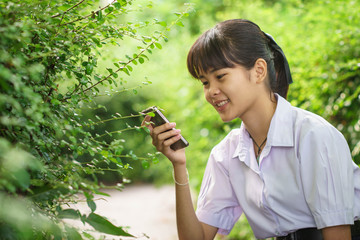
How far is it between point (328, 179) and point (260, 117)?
517 mm

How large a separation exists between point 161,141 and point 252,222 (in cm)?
64

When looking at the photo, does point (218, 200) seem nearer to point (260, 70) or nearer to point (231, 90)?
point (231, 90)

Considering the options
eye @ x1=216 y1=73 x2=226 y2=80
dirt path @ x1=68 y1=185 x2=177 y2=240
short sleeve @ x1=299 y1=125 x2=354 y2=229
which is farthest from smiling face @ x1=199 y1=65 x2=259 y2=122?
dirt path @ x1=68 y1=185 x2=177 y2=240

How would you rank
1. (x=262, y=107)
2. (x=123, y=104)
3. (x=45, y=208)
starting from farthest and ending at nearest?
(x=123, y=104) → (x=262, y=107) → (x=45, y=208)

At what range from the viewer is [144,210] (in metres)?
7.21

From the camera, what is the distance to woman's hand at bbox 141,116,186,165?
1949 millimetres

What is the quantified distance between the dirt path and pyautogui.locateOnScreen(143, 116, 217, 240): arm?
301 centimetres

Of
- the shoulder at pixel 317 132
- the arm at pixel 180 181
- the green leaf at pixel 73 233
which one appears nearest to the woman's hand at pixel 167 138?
the arm at pixel 180 181

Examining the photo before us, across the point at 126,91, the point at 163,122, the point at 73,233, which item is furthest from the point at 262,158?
the point at 126,91

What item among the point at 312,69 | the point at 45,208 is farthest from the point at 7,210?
the point at 312,69

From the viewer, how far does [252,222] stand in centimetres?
208

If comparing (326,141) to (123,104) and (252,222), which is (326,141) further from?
(123,104)

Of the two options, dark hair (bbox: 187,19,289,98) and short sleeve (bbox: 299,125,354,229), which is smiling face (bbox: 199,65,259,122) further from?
short sleeve (bbox: 299,125,354,229)

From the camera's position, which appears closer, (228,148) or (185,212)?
(185,212)
